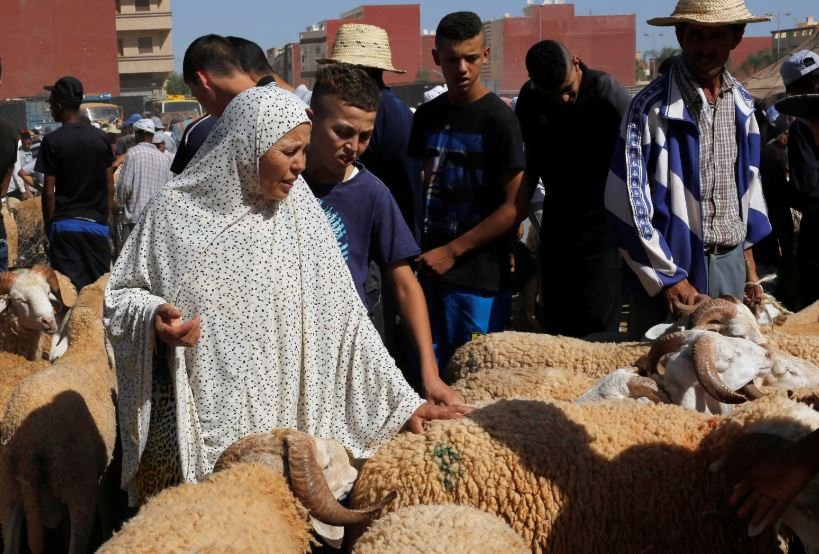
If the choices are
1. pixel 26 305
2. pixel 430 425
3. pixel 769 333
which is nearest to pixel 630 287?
pixel 769 333

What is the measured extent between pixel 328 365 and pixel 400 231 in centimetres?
62

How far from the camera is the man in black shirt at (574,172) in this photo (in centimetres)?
520

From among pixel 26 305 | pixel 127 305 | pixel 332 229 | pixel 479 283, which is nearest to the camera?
pixel 127 305

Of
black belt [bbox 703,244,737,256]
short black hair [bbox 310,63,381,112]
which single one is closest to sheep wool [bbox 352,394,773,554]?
short black hair [bbox 310,63,381,112]

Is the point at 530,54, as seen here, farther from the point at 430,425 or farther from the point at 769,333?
the point at 430,425

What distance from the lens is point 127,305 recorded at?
2820 millimetres

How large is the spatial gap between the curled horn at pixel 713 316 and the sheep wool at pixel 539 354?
499 mm

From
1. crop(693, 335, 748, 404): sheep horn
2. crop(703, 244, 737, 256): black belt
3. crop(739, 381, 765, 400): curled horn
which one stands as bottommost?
crop(739, 381, 765, 400): curled horn

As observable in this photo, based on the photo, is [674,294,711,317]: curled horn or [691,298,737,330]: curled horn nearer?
[691,298,737,330]: curled horn

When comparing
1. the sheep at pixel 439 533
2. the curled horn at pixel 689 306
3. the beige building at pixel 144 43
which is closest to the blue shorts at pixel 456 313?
the curled horn at pixel 689 306

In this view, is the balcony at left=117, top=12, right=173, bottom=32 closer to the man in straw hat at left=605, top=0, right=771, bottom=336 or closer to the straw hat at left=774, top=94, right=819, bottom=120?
the man in straw hat at left=605, top=0, right=771, bottom=336

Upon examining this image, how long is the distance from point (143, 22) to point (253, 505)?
63125 mm

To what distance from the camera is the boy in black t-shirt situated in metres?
4.75

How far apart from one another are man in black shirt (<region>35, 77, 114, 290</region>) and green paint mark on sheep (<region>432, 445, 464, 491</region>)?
5.28 meters
